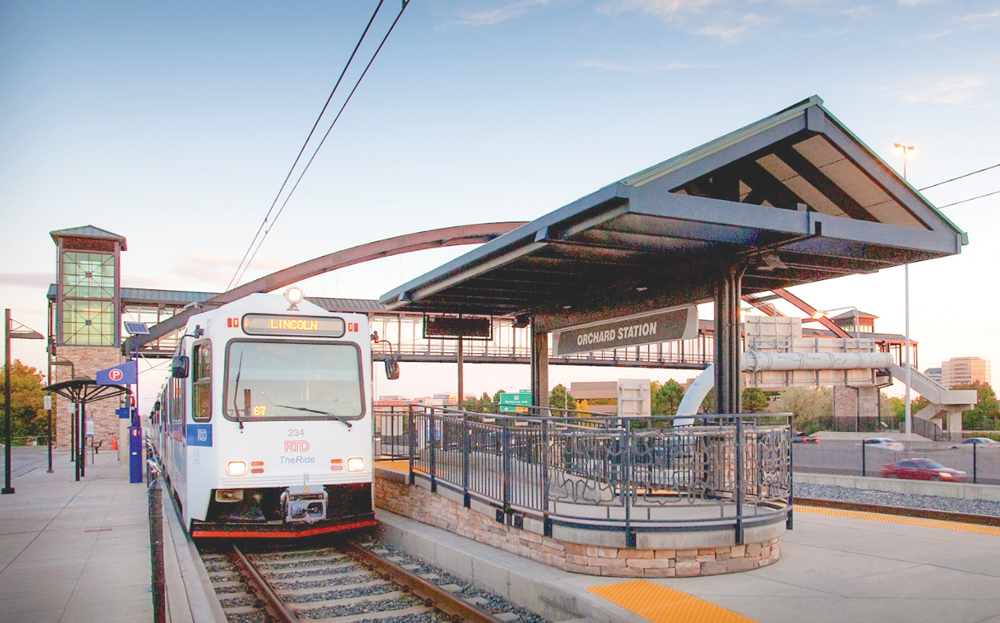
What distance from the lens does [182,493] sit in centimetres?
1195

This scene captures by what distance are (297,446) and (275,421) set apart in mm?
451

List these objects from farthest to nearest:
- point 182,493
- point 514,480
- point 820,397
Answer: point 820,397, point 182,493, point 514,480

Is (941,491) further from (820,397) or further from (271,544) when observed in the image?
(820,397)

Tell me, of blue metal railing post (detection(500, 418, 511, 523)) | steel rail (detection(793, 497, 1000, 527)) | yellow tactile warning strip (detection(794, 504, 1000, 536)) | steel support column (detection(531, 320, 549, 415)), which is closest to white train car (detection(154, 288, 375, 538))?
blue metal railing post (detection(500, 418, 511, 523))

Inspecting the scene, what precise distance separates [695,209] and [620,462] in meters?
2.65

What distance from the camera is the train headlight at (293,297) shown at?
11086 mm

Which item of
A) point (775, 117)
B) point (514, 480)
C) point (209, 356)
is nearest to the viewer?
point (775, 117)

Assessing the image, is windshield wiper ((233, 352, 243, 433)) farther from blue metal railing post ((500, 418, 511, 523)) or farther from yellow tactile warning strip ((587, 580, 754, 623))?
yellow tactile warning strip ((587, 580, 754, 623))

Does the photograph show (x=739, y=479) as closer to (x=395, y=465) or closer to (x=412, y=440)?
(x=412, y=440)

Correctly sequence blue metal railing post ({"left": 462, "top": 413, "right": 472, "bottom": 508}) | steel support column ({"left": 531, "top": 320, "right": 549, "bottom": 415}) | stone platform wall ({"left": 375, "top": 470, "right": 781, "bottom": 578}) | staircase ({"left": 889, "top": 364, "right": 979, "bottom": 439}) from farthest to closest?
staircase ({"left": 889, "top": 364, "right": 979, "bottom": 439}) < steel support column ({"left": 531, "top": 320, "right": 549, "bottom": 415}) < blue metal railing post ({"left": 462, "top": 413, "right": 472, "bottom": 508}) < stone platform wall ({"left": 375, "top": 470, "right": 781, "bottom": 578})

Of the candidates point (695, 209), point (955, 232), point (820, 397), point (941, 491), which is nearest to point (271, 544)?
point (695, 209)

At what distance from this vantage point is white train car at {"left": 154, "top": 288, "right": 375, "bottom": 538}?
33.9 feet

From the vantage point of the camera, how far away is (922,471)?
2170cm

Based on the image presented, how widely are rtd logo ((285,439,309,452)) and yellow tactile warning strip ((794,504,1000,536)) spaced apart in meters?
7.99
